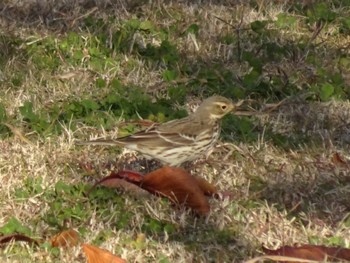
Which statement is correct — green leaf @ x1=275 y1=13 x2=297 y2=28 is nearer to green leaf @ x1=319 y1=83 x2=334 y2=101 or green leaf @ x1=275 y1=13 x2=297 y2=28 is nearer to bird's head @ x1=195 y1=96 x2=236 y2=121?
green leaf @ x1=319 y1=83 x2=334 y2=101

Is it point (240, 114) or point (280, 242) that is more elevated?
point (280, 242)

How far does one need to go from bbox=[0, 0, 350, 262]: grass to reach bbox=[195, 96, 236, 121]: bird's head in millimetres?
214

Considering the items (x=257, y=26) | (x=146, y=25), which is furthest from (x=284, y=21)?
(x=146, y=25)

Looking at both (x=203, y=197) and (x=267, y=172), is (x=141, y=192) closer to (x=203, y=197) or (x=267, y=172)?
(x=203, y=197)

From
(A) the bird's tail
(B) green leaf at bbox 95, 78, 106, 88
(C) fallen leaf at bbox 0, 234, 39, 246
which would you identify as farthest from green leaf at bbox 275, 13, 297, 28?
(C) fallen leaf at bbox 0, 234, 39, 246

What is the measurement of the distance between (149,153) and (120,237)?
1101 mm

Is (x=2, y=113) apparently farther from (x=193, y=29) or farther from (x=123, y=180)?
(x=193, y=29)

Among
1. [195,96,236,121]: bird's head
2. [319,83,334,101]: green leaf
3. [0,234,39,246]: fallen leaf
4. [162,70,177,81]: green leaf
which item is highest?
[0,234,39,246]: fallen leaf

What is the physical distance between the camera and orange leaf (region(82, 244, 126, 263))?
570 centimetres

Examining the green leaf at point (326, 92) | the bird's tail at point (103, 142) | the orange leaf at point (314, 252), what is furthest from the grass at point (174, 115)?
the orange leaf at point (314, 252)

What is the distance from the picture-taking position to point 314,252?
566 centimetres

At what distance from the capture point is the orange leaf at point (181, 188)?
6.43 meters

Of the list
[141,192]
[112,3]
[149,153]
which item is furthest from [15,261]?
[112,3]

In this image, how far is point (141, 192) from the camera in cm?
665
